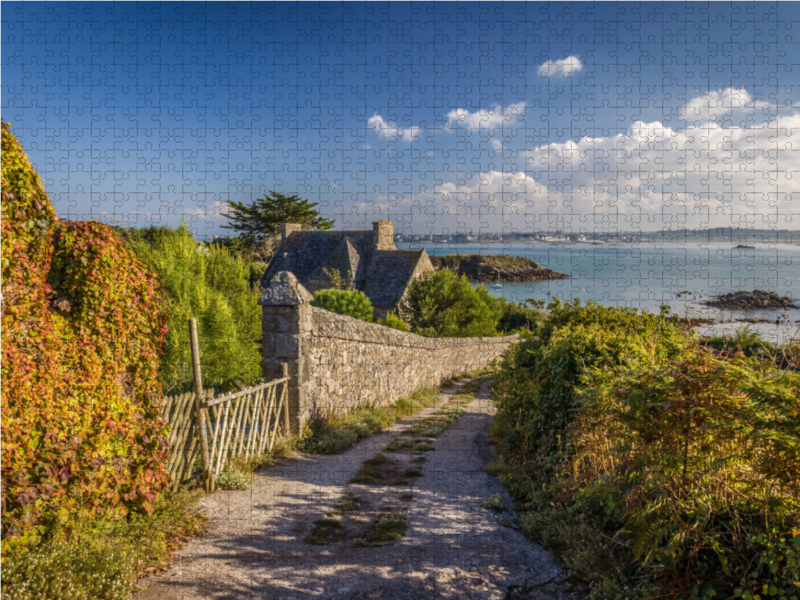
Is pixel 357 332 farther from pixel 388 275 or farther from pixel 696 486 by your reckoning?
pixel 388 275

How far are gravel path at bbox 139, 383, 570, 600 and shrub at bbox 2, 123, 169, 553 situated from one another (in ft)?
3.73

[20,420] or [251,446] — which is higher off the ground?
[20,420]

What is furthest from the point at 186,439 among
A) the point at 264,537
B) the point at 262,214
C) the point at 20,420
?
the point at 262,214

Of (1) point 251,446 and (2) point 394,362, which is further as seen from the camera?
(2) point 394,362

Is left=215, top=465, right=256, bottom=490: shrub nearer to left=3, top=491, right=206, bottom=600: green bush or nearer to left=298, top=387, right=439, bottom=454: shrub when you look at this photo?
left=3, top=491, right=206, bottom=600: green bush

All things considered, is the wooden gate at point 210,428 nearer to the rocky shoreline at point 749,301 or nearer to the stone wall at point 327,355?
the stone wall at point 327,355

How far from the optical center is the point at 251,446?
25.5 feet

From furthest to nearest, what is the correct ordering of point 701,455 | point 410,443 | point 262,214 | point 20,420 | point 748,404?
point 262,214
point 410,443
point 20,420
point 701,455
point 748,404

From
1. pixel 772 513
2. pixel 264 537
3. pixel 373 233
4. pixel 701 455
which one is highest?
pixel 373 233

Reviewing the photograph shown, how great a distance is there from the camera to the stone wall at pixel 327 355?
8.80 m

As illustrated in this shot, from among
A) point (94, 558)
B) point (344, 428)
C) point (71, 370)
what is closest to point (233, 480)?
point (94, 558)

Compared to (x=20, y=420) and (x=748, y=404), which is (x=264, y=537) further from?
(x=748, y=404)

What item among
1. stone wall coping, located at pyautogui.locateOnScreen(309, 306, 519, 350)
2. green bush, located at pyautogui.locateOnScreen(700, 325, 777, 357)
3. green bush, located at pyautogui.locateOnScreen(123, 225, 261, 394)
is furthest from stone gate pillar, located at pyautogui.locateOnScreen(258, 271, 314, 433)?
green bush, located at pyautogui.locateOnScreen(700, 325, 777, 357)

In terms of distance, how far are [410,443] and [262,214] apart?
35885 mm
